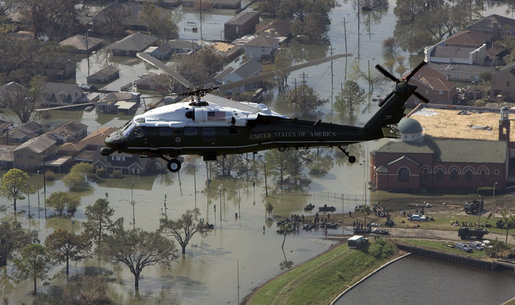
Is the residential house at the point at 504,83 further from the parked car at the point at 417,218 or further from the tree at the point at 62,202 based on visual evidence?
the tree at the point at 62,202

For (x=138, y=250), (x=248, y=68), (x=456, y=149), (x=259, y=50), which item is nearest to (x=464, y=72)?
(x=248, y=68)

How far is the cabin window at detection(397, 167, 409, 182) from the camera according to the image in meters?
142

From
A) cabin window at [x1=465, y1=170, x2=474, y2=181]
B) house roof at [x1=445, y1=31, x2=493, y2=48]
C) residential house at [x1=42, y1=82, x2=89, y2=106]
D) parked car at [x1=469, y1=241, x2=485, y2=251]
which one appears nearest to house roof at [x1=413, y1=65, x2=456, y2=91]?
house roof at [x1=445, y1=31, x2=493, y2=48]

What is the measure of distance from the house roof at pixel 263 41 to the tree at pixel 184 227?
68.6 meters

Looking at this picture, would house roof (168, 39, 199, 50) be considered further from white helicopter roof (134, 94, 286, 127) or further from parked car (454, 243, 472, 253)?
white helicopter roof (134, 94, 286, 127)

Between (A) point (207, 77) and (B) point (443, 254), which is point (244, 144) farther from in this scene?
(A) point (207, 77)

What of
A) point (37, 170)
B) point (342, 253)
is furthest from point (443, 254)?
point (37, 170)

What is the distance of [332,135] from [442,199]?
214 ft

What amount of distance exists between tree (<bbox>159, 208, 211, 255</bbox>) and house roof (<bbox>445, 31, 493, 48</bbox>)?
74.3 meters

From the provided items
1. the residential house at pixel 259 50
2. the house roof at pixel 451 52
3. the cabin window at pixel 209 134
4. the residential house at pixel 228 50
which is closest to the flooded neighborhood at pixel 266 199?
the cabin window at pixel 209 134

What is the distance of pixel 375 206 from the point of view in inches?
5344

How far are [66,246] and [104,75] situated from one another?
65.0 m

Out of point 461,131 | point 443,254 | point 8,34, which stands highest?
point 8,34

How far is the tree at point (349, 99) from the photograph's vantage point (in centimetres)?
16675
